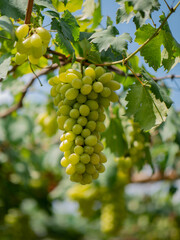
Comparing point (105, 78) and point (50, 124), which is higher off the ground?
point (105, 78)

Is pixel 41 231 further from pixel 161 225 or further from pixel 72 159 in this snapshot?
pixel 72 159

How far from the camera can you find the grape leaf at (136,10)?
0.69 metres

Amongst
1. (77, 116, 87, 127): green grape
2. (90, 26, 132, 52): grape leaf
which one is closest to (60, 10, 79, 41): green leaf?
(90, 26, 132, 52): grape leaf

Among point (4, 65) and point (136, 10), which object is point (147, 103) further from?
point (4, 65)

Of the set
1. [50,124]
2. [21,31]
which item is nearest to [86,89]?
[21,31]

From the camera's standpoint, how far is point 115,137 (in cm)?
140

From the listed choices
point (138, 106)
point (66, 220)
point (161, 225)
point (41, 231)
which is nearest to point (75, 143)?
point (138, 106)

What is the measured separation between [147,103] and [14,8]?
1.74ft

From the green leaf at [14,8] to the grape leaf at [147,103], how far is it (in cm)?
43

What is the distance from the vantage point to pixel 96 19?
4.55 ft

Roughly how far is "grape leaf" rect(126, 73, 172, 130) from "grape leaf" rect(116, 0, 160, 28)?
0.61 ft

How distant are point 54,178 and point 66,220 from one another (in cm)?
227

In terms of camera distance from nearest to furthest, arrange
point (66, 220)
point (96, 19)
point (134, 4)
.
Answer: point (134, 4)
point (96, 19)
point (66, 220)

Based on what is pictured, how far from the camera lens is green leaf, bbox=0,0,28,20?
2.62ft
